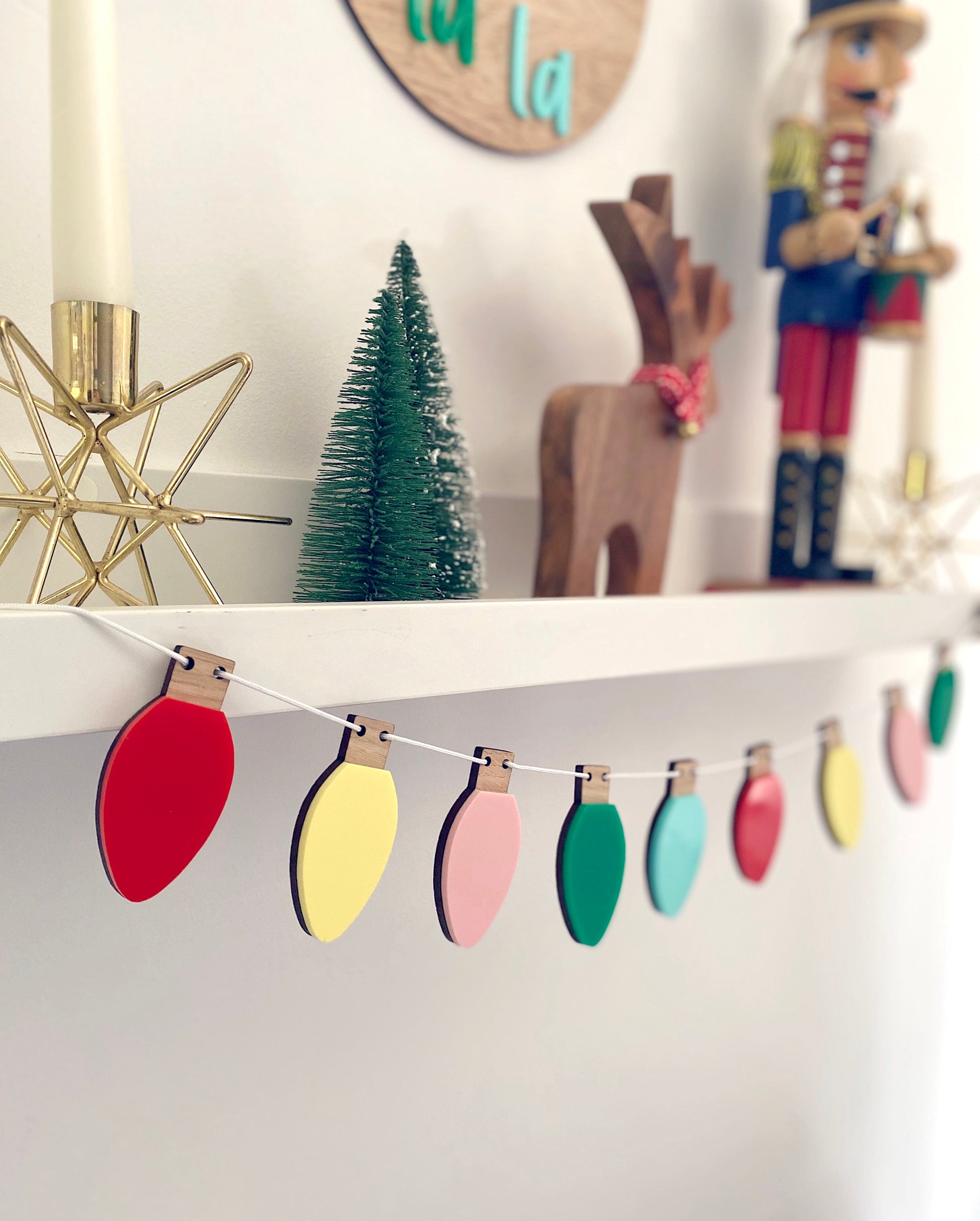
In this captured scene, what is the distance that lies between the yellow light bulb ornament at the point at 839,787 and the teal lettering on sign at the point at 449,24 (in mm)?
603

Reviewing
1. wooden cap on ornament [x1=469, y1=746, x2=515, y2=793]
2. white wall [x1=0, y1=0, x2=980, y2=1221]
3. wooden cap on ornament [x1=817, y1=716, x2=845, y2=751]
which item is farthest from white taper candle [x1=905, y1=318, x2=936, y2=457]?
wooden cap on ornament [x1=469, y1=746, x2=515, y2=793]

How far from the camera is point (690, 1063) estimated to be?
934 mm

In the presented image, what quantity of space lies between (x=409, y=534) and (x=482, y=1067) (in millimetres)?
462

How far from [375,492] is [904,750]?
2.13 ft

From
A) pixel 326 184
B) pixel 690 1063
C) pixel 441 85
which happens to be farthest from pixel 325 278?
pixel 690 1063

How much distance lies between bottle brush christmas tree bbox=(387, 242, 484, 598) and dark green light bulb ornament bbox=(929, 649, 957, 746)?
1.96ft

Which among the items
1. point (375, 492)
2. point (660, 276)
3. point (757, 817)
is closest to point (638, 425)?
point (660, 276)

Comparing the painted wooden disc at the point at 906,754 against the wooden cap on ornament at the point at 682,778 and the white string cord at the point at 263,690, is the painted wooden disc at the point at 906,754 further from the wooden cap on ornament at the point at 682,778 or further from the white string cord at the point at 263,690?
the white string cord at the point at 263,690

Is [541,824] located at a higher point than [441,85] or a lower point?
lower

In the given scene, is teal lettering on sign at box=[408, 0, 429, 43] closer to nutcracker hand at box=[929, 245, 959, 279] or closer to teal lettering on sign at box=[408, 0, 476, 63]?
teal lettering on sign at box=[408, 0, 476, 63]

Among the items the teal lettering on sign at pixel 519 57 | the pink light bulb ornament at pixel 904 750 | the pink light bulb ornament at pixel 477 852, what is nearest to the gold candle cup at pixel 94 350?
the pink light bulb ornament at pixel 477 852

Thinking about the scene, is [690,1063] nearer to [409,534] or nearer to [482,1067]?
[482,1067]

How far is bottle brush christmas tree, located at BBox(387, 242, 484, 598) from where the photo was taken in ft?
1.76

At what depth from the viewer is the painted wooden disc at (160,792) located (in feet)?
1.28
